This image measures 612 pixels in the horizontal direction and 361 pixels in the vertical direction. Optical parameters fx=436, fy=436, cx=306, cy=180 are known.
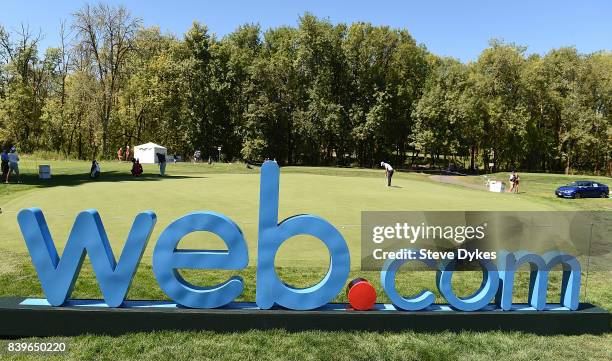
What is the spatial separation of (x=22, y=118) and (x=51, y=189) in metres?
45.5

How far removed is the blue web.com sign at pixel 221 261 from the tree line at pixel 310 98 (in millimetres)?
54188

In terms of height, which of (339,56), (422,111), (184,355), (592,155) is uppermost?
(339,56)

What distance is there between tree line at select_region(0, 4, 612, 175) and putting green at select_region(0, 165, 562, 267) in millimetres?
35673

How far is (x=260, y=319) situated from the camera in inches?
276

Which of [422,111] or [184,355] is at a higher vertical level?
[422,111]

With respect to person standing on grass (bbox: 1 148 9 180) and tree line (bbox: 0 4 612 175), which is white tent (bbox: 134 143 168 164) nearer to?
tree line (bbox: 0 4 612 175)

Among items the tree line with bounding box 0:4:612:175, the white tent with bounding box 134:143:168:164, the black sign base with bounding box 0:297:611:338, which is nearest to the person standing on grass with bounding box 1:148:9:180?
the black sign base with bounding box 0:297:611:338

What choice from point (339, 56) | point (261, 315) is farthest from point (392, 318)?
point (339, 56)

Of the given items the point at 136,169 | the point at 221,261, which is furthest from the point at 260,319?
the point at 136,169

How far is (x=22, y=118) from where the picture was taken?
60156mm

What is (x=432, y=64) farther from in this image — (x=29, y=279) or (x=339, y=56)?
(x=29, y=279)

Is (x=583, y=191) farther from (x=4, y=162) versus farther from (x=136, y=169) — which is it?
(x=4, y=162)

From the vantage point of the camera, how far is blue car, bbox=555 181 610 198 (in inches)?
1329

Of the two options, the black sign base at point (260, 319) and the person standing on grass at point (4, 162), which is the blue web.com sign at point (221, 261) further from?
the person standing on grass at point (4, 162)
